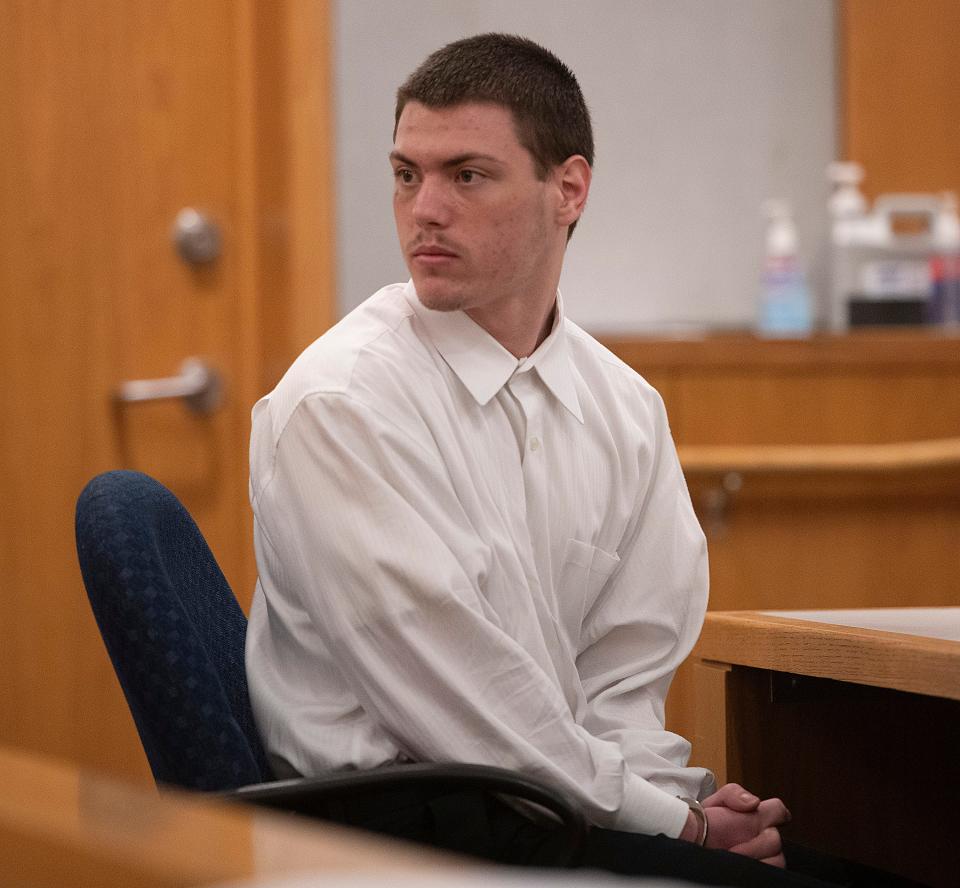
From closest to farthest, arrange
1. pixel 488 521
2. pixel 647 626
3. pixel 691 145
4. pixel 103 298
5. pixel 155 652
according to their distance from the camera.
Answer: pixel 155 652
pixel 488 521
pixel 647 626
pixel 103 298
pixel 691 145

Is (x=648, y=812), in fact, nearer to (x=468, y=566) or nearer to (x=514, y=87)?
(x=468, y=566)

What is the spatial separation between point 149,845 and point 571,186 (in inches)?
45.0

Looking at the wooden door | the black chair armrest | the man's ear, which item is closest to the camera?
the black chair armrest

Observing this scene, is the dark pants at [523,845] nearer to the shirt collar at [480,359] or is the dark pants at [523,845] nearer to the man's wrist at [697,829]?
the man's wrist at [697,829]

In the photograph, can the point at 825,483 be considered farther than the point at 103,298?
Yes

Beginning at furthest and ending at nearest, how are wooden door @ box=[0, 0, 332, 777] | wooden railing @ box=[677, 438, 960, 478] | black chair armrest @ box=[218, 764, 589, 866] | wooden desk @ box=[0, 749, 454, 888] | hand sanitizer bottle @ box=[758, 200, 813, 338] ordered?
1. hand sanitizer bottle @ box=[758, 200, 813, 338]
2. wooden railing @ box=[677, 438, 960, 478]
3. wooden door @ box=[0, 0, 332, 777]
4. black chair armrest @ box=[218, 764, 589, 866]
5. wooden desk @ box=[0, 749, 454, 888]

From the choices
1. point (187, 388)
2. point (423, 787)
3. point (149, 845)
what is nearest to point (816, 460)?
point (187, 388)

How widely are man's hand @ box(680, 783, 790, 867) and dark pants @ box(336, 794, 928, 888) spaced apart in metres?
0.08

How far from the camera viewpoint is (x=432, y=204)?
53.4 inches

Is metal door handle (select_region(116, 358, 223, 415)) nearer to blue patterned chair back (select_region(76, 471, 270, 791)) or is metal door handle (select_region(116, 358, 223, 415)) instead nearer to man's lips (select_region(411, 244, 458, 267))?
man's lips (select_region(411, 244, 458, 267))

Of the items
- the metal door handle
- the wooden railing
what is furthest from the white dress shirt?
the wooden railing

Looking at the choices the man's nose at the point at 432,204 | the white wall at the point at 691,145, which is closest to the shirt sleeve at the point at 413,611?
the man's nose at the point at 432,204

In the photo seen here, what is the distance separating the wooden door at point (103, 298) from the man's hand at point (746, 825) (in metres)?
1.21

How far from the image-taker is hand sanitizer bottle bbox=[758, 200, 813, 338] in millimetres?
2838
